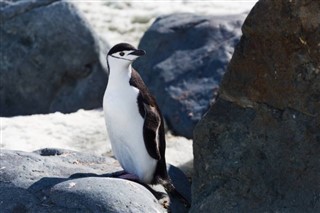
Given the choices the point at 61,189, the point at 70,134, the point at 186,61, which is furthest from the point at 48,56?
the point at 61,189

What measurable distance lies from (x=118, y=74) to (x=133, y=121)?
299 mm

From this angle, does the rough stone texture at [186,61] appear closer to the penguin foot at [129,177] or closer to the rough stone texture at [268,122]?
the penguin foot at [129,177]

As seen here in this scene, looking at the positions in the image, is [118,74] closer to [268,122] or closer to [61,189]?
[61,189]

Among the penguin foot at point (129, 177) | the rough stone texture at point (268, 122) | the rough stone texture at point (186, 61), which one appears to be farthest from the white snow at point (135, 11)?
the rough stone texture at point (268, 122)

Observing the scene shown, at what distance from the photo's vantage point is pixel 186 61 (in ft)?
29.9

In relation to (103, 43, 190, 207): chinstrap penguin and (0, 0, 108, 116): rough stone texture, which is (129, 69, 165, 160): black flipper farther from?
(0, 0, 108, 116): rough stone texture

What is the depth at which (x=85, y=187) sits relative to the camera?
523cm

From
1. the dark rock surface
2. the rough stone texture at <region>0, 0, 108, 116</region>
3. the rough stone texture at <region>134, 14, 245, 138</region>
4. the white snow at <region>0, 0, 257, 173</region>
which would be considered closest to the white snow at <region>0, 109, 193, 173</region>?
the white snow at <region>0, 0, 257, 173</region>

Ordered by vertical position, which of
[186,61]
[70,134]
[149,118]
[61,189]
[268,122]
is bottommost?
[70,134]

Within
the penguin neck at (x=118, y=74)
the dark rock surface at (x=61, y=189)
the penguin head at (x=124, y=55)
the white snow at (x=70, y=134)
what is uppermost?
the penguin head at (x=124, y=55)

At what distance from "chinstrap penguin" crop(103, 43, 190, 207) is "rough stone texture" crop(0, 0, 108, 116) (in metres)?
3.87

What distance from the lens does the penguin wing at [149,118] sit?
228 inches

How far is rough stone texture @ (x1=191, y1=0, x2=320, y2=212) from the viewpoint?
16.4 ft

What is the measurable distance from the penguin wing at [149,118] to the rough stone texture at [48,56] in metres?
3.91
